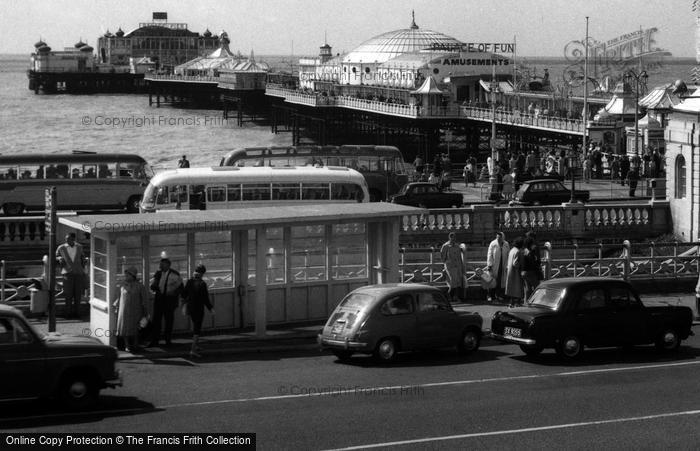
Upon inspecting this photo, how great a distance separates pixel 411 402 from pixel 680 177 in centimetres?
2255

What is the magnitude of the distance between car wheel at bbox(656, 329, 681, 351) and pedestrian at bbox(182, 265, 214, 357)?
742 cm

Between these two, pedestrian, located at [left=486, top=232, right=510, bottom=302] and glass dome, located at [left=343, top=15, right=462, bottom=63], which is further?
glass dome, located at [left=343, top=15, right=462, bottom=63]

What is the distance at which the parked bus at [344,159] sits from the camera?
51.5 m

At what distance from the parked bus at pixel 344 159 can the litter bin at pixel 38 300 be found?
29029mm

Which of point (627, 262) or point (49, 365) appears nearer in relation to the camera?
point (49, 365)

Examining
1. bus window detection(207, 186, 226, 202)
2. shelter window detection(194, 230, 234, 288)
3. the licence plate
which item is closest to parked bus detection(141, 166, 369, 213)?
bus window detection(207, 186, 226, 202)

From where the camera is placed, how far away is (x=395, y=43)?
149625 millimetres

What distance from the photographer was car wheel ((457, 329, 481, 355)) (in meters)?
19.9

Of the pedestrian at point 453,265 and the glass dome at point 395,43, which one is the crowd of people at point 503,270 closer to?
the pedestrian at point 453,265

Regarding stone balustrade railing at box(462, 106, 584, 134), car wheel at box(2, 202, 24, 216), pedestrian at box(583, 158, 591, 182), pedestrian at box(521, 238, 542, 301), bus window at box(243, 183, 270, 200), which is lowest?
pedestrian at box(521, 238, 542, 301)

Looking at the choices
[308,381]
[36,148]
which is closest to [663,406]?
[308,381]

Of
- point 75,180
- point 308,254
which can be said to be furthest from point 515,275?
point 75,180

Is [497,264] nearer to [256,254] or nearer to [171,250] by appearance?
[256,254]

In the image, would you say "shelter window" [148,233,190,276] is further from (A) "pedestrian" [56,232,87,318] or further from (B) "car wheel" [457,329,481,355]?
(B) "car wheel" [457,329,481,355]
